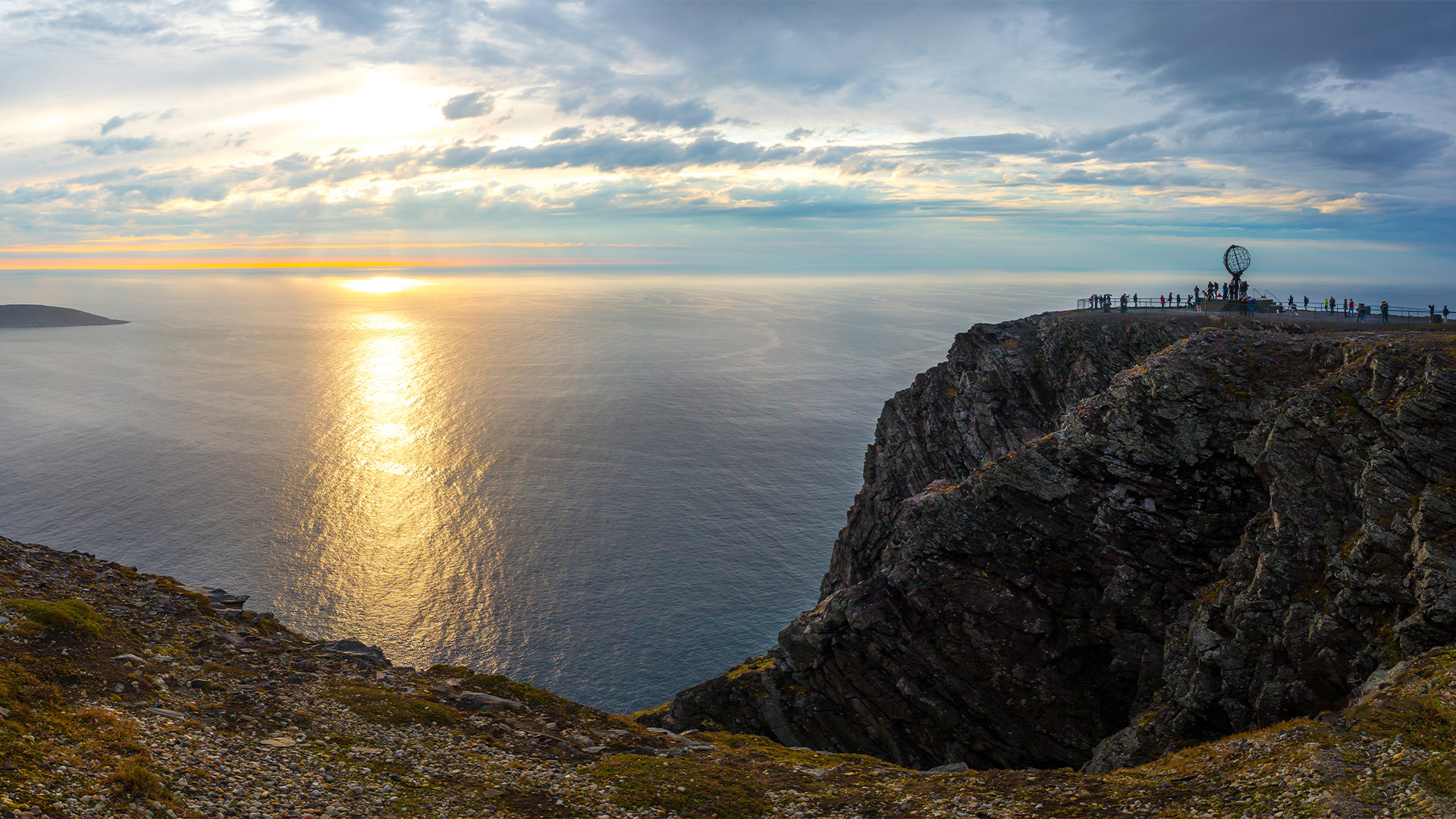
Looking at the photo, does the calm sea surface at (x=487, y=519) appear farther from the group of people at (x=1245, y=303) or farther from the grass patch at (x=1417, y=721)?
the grass patch at (x=1417, y=721)

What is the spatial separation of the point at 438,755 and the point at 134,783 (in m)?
9.41

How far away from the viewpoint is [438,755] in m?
27.1

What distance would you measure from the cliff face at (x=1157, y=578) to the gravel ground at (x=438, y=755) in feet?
19.3

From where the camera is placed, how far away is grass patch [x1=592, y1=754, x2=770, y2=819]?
80.8 ft

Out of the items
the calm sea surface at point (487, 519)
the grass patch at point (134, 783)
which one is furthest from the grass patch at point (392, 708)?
the calm sea surface at point (487, 519)

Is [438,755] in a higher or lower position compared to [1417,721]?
lower

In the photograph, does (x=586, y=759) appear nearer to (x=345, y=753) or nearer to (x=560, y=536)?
(x=345, y=753)

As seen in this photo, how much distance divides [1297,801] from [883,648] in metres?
25.5

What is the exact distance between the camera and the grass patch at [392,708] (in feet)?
95.8

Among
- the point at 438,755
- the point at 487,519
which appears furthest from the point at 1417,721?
the point at 487,519

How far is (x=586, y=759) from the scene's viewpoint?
92.9 ft

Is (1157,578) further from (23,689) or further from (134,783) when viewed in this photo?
(23,689)

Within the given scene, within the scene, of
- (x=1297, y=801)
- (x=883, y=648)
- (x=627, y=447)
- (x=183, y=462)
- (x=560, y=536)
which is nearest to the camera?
(x=1297, y=801)

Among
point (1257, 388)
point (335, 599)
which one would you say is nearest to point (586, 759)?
point (1257, 388)
